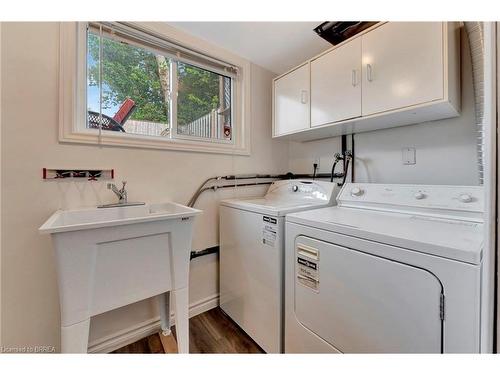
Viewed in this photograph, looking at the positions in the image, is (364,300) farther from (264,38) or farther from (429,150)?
(264,38)

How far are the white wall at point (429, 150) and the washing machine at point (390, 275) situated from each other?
36 cm

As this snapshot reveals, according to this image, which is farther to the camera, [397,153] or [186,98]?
[186,98]

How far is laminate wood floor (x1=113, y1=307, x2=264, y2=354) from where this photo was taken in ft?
4.68

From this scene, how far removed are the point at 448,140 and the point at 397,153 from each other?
288 mm

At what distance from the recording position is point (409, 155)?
153cm

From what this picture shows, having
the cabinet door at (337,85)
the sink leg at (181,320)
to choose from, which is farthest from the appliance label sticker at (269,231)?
the cabinet door at (337,85)

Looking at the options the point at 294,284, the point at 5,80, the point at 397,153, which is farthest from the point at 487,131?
the point at 5,80

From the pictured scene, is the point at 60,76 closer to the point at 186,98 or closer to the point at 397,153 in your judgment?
the point at 186,98

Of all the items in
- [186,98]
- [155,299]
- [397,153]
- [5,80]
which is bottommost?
[155,299]

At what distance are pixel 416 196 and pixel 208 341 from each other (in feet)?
5.46

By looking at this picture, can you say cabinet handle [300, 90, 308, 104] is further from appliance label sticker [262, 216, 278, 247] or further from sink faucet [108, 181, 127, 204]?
sink faucet [108, 181, 127, 204]

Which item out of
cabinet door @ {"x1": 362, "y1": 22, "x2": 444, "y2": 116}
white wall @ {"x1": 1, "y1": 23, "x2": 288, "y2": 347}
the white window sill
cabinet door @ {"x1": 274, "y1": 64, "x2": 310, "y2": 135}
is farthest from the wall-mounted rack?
cabinet door @ {"x1": 362, "y1": 22, "x2": 444, "y2": 116}

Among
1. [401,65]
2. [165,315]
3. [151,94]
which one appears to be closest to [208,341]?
[165,315]

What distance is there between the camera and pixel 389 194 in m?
1.32
